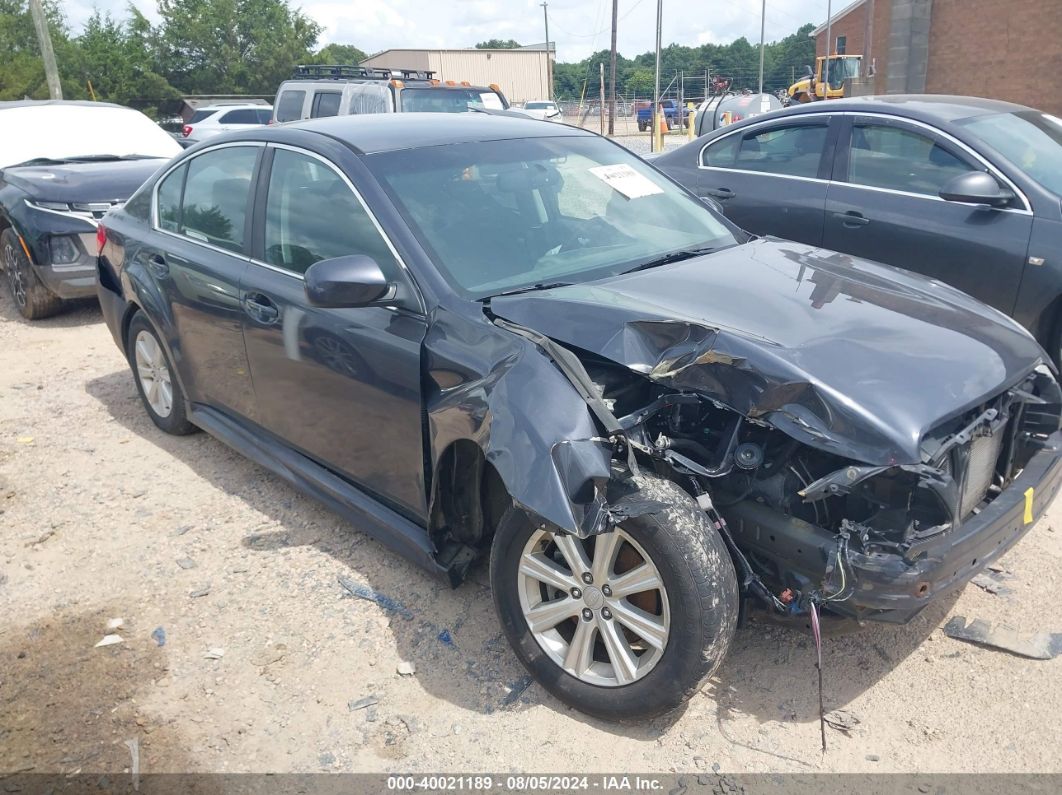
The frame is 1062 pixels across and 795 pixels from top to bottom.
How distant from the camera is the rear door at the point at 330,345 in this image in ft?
10.8

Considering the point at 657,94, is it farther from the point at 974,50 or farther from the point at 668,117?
the point at 668,117

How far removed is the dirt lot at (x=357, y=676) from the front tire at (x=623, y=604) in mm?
163

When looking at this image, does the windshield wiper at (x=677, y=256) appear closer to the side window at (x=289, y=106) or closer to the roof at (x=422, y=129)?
the roof at (x=422, y=129)

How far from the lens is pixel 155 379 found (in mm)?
5164

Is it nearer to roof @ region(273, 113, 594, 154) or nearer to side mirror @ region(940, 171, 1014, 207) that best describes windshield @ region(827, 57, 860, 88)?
side mirror @ region(940, 171, 1014, 207)

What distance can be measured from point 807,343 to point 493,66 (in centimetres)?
5812

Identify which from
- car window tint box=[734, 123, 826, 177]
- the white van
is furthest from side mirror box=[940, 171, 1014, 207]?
the white van

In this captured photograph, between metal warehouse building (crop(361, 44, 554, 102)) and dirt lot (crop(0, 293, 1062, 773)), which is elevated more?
metal warehouse building (crop(361, 44, 554, 102))

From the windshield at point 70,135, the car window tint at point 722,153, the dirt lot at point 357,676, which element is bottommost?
the dirt lot at point 357,676

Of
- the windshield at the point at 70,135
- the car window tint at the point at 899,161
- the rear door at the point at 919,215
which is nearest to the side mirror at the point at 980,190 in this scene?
the rear door at the point at 919,215

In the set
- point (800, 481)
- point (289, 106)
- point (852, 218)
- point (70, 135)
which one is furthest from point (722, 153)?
point (289, 106)

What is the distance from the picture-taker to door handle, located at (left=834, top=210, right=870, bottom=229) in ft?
18.6

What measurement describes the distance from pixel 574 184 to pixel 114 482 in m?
2.93

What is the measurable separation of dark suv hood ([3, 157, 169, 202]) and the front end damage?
6128 millimetres
